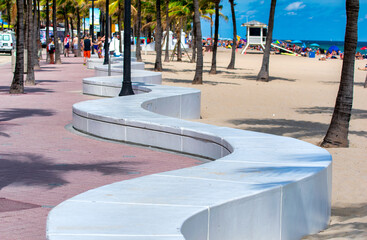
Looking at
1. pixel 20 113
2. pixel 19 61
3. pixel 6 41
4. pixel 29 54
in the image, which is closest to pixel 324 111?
pixel 20 113

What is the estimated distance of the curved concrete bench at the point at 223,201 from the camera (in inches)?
175

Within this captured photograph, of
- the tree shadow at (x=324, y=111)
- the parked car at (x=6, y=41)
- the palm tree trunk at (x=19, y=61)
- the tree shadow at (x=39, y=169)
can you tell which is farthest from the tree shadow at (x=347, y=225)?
the parked car at (x=6, y=41)

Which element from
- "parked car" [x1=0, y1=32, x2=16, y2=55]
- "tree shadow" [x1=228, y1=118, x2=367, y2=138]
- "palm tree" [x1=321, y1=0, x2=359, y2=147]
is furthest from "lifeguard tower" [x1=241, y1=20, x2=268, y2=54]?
"palm tree" [x1=321, y1=0, x2=359, y2=147]

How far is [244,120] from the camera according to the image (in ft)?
49.6

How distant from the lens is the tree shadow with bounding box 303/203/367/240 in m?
5.95

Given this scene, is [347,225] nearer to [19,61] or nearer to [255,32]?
[19,61]

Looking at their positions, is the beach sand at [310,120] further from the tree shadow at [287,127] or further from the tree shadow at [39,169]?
the tree shadow at [39,169]

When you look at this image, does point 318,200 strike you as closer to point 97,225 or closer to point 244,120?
point 97,225

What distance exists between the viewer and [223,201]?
496 centimetres

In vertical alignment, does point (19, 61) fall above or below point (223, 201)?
above

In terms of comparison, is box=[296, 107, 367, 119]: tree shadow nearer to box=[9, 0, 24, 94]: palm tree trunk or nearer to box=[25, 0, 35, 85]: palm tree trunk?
box=[9, 0, 24, 94]: palm tree trunk

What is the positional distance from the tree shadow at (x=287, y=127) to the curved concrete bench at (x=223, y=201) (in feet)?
15.7

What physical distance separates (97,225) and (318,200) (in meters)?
2.66

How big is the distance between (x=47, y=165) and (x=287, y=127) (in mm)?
7236
